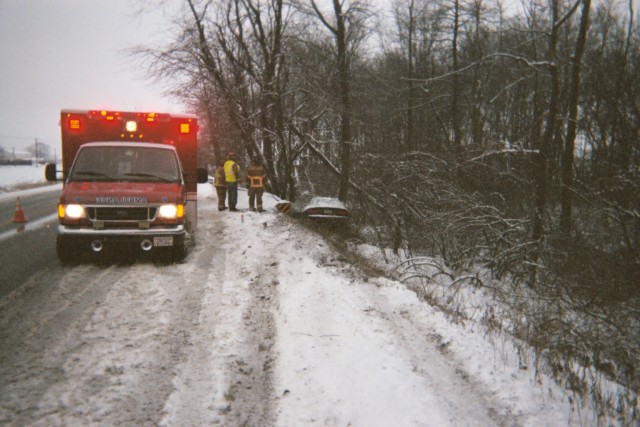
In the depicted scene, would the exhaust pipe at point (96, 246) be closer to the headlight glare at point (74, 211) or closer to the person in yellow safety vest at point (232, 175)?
the headlight glare at point (74, 211)

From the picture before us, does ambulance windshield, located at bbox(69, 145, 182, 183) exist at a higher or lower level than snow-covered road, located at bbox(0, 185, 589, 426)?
higher

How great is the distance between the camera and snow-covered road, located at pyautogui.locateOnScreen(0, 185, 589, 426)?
3.61 meters

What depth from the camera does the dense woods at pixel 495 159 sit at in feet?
27.0

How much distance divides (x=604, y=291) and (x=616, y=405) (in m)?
5.72

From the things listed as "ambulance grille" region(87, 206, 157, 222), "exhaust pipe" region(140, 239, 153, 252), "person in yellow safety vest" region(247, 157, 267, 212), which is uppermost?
"person in yellow safety vest" region(247, 157, 267, 212)

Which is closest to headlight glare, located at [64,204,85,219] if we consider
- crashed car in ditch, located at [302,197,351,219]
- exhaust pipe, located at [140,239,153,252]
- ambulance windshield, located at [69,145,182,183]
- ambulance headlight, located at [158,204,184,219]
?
ambulance windshield, located at [69,145,182,183]

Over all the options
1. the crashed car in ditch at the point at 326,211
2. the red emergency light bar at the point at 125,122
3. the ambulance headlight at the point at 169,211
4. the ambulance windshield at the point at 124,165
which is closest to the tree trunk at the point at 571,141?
the crashed car in ditch at the point at 326,211

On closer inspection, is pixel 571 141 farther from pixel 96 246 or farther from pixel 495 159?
pixel 96 246

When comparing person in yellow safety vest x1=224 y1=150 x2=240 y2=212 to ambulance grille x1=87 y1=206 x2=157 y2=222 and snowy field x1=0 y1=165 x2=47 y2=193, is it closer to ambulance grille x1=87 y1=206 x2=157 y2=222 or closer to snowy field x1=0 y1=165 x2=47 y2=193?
ambulance grille x1=87 y1=206 x2=157 y2=222

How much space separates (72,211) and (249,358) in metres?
4.61

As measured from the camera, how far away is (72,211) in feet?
23.8

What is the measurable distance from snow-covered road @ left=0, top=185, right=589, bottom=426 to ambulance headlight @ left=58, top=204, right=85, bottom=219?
96 cm

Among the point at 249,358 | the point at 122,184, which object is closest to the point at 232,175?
the point at 122,184

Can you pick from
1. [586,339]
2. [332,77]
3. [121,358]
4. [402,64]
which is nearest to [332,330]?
[121,358]
